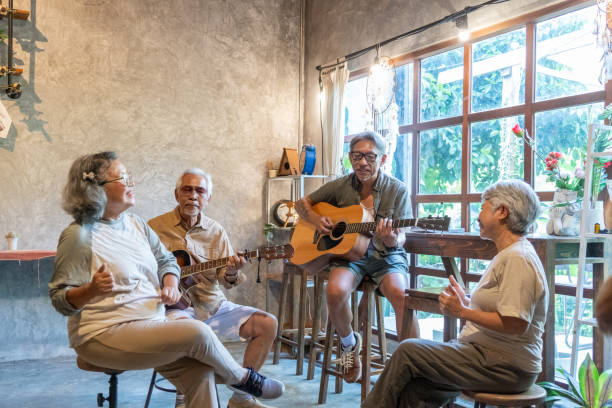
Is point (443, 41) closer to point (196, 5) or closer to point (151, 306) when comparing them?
point (196, 5)

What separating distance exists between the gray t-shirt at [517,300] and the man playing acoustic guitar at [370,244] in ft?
3.00

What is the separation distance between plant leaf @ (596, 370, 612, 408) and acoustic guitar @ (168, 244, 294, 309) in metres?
1.51

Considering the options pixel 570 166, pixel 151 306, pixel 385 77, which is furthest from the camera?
pixel 385 77

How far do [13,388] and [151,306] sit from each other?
6.38ft

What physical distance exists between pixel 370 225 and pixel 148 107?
104 inches

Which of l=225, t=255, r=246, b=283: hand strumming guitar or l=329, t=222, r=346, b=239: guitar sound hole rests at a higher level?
l=329, t=222, r=346, b=239: guitar sound hole

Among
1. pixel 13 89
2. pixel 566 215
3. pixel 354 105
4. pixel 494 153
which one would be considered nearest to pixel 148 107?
pixel 13 89

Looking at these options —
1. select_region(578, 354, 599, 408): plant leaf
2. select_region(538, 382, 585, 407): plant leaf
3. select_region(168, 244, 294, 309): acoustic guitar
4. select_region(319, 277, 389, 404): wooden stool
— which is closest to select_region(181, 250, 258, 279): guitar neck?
select_region(168, 244, 294, 309): acoustic guitar

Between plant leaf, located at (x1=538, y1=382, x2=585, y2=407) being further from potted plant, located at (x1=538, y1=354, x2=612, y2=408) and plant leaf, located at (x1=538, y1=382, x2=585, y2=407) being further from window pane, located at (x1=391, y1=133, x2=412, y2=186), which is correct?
window pane, located at (x1=391, y1=133, x2=412, y2=186)

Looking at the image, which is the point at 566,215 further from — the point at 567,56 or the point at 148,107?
the point at 148,107

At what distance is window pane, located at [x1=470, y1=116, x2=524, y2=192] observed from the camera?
3391 millimetres

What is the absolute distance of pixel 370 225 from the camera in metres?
2.98

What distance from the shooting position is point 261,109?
524 centimetres

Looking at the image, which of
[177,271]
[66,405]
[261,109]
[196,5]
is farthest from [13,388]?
[196,5]
